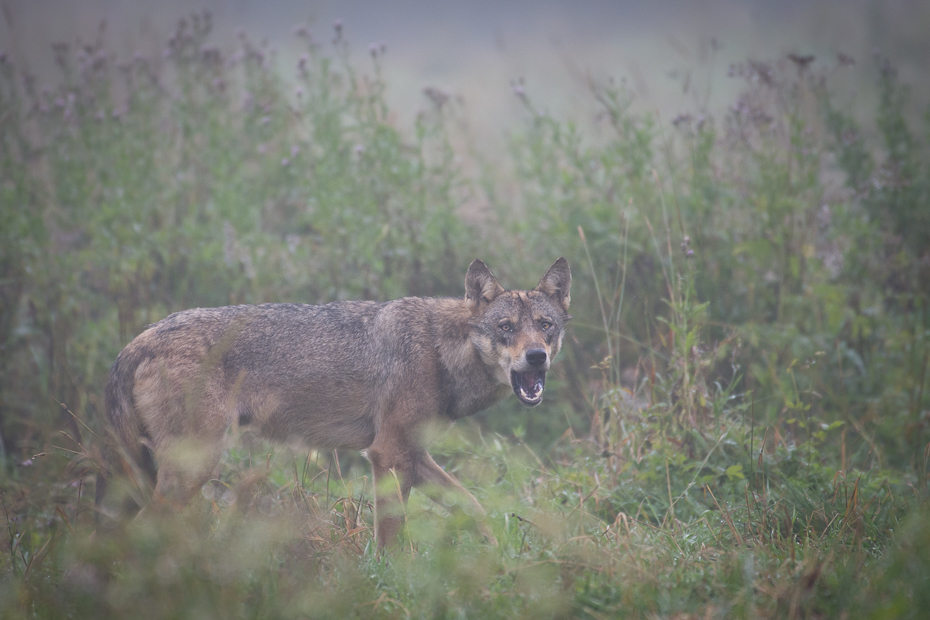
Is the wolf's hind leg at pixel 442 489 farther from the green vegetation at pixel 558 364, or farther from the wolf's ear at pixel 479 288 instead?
the wolf's ear at pixel 479 288

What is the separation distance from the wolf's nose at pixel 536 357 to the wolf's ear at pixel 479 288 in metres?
0.61

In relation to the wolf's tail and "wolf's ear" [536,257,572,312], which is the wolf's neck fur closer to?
"wolf's ear" [536,257,572,312]

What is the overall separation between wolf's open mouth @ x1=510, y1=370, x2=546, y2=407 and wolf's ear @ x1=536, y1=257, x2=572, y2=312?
71cm

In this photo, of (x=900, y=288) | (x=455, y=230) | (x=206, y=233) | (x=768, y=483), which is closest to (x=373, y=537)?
(x=768, y=483)

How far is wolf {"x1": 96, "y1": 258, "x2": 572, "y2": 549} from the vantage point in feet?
13.8

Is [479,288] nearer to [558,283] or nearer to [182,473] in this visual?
[558,283]

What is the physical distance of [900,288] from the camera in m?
6.87

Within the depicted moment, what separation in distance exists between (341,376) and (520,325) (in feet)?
3.89

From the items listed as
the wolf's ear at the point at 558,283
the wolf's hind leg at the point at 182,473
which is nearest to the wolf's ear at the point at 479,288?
the wolf's ear at the point at 558,283

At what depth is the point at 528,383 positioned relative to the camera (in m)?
4.50

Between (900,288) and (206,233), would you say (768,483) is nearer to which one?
(900,288)

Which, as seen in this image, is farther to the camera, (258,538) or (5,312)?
(5,312)

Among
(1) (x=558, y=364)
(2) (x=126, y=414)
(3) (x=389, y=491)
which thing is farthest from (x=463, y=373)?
(2) (x=126, y=414)

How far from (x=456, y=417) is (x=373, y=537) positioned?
1.02 meters
